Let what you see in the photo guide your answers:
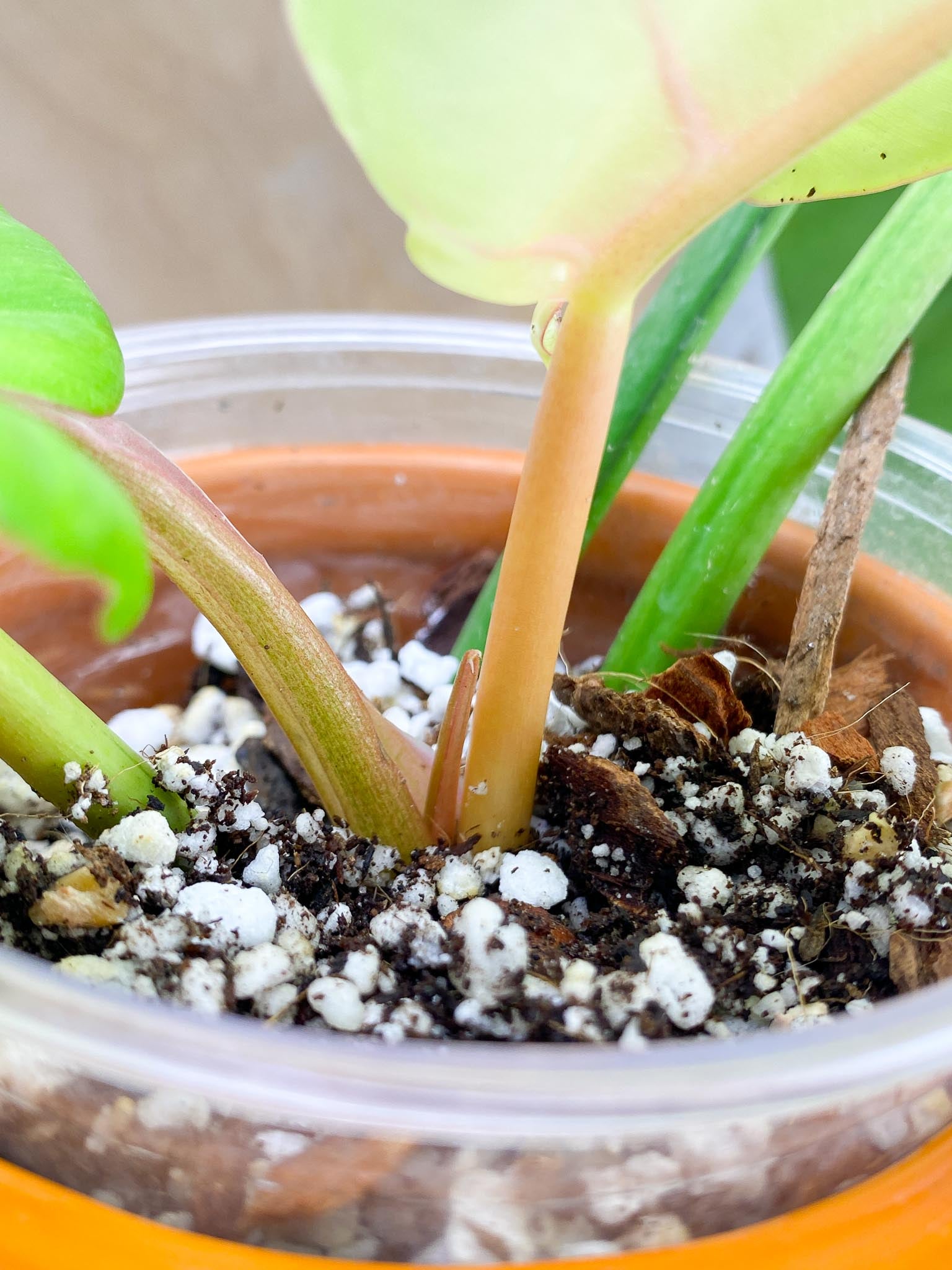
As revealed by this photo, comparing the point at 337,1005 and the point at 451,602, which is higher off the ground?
the point at 451,602

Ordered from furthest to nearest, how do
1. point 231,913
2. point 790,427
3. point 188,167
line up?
point 188,167 < point 790,427 < point 231,913

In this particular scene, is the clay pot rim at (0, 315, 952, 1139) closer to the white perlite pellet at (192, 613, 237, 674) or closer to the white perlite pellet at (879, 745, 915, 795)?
the white perlite pellet at (879, 745, 915, 795)

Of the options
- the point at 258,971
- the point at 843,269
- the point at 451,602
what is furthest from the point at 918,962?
the point at 843,269

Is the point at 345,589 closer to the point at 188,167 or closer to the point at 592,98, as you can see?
the point at 592,98

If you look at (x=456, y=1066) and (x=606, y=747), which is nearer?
(x=456, y=1066)

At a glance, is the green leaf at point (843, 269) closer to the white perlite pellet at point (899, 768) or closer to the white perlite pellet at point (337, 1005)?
the white perlite pellet at point (899, 768)

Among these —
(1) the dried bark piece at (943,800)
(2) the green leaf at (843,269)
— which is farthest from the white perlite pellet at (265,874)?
(2) the green leaf at (843,269)

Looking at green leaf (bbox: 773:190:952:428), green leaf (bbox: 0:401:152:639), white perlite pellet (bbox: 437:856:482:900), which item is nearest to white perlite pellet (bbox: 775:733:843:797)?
white perlite pellet (bbox: 437:856:482:900)

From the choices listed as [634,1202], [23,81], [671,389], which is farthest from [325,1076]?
[23,81]
